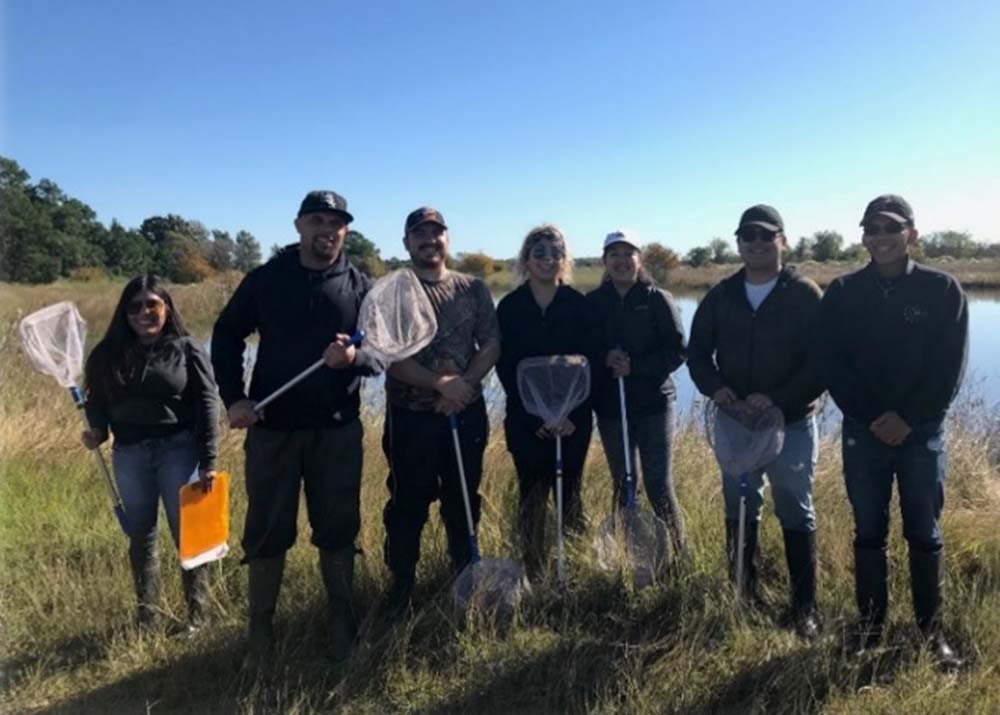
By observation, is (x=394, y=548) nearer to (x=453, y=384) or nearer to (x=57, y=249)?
(x=453, y=384)

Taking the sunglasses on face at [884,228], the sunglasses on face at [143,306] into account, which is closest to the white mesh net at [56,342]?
the sunglasses on face at [143,306]

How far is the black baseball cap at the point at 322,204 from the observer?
3.42 m

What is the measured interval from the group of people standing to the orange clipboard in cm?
15

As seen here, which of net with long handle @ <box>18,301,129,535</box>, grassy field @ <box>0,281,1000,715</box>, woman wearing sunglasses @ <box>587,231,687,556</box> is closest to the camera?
grassy field @ <box>0,281,1000,715</box>

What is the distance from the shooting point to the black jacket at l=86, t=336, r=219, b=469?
378 cm

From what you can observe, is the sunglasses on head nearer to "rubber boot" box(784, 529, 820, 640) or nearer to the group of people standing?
the group of people standing

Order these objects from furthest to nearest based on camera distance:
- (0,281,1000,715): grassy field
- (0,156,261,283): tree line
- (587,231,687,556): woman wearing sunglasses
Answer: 1. (0,156,261,283): tree line
2. (587,231,687,556): woman wearing sunglasses
3. (0,281,1000,715): grassy field

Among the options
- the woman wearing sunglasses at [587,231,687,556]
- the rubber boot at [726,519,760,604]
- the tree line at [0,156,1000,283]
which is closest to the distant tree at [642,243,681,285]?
the woman wearing sunglasses at [587,231,687,556]

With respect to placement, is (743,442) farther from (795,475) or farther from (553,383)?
(553,383)

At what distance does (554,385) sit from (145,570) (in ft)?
7.67

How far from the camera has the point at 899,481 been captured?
3361 millimetres

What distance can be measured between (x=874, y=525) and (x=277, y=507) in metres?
2.73

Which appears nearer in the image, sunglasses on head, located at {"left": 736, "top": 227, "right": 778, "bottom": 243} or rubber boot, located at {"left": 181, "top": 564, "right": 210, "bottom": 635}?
sunglasses on head, located at {"left": 736, "top": 227, "right": 778, "bottom": 243}

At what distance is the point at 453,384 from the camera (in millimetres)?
3686
